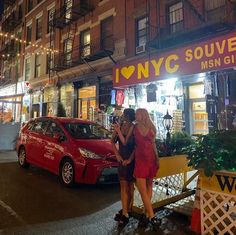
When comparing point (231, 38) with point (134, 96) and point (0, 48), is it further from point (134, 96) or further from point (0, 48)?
point (0, 48)

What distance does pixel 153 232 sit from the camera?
164 inches

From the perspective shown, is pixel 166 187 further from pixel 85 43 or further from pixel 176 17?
pixel 85 43

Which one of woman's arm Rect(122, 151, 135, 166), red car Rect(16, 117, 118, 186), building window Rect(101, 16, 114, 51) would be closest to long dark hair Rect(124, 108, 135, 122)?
woman's arm Rect(122, 151, 135, 166)

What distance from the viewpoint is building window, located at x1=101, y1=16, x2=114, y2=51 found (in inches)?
609

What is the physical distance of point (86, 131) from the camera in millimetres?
7910

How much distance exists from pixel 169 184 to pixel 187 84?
6.57 m

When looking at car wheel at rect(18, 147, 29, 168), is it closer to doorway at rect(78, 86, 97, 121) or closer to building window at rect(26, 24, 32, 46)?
doorway at rect(78, 86, 97, 121)

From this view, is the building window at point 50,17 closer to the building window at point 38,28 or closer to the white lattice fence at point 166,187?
the building window at point 38,28

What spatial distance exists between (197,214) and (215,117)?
6.42 metres

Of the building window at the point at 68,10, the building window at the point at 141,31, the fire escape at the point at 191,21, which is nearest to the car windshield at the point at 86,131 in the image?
the fire escape at the point at 191,21

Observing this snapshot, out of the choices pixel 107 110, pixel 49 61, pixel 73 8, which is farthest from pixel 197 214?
pixel 49 61

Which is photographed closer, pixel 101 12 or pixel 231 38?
pixel 231 38

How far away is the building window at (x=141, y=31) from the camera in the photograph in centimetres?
1359

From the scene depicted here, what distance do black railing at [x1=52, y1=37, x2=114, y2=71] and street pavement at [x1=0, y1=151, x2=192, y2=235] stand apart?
1089 centimetres
